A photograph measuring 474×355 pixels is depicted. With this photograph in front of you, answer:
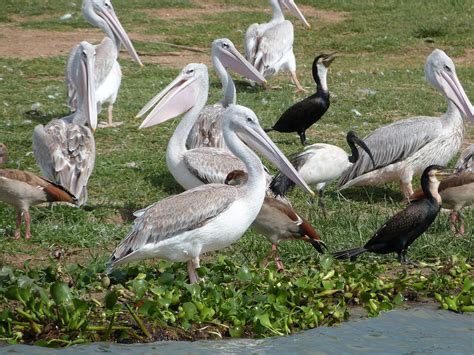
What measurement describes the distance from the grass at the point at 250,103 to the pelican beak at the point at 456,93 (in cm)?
95

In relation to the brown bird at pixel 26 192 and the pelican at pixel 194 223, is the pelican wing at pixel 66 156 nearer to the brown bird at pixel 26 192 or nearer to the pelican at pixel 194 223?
the brown bird at pixel 26 192

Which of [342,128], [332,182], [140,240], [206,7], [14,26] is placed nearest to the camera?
[140,240]

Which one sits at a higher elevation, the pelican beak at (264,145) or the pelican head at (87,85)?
the pelican beak at (264,145)

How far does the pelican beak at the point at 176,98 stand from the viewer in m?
7.95

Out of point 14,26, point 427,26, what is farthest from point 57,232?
point 427,26

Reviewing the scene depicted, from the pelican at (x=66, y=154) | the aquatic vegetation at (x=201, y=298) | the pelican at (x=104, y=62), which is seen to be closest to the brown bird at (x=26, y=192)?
the pelican at (x=66, y=154)

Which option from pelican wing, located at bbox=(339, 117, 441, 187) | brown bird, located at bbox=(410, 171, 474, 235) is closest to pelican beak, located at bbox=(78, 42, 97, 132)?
pelican wing, located at bbox=(339, 117, 441, 187)

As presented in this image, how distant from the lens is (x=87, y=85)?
946 cm

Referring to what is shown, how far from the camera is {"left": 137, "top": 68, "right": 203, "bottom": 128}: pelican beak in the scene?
7.95 metres

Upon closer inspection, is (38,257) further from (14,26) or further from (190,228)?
(14,26)

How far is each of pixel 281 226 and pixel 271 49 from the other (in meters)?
7.13

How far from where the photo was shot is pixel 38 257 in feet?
21.8

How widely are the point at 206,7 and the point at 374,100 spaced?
7.10m

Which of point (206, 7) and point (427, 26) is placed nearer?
point (427, 26)
